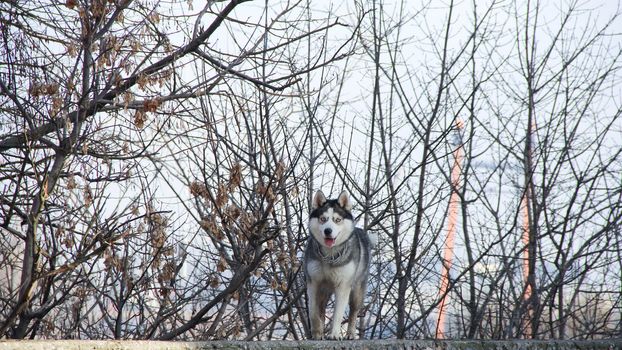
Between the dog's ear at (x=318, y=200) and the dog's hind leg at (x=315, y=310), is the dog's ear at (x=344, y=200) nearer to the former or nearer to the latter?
the dog's ear at (x=318, y=200)

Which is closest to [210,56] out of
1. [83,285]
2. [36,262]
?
[83,285]

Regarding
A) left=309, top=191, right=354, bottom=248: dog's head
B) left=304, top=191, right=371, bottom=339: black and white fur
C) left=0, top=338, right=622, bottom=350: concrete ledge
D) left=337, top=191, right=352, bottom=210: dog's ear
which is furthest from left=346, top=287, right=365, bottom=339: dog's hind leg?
left=0, top=338, right=622, bottom=350: concrete ledge

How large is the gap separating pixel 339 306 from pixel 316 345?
267 centimetres

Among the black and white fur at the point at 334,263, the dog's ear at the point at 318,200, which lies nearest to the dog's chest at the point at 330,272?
the black and white fur at the point at 334,263

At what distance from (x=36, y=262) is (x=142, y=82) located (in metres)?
2.00

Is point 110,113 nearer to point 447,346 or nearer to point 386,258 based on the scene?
point 447,346

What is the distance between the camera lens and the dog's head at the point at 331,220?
802cm

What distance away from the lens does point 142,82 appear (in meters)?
6.89

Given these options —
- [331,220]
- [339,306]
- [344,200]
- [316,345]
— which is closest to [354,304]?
[339,306]

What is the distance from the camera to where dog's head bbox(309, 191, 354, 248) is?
8.02 metres

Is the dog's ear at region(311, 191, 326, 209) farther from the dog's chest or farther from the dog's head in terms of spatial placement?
the dog's chest

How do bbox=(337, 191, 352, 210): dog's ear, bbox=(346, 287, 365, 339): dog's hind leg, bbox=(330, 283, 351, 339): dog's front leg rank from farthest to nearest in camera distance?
bbox=(337, 191, 352, 210): dog's ear → bbox=(346, 287, 365, 339): dog's hind leg → bbox=(330, 283, 351, 339): dog's front leg

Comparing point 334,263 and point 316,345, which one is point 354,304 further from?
point 316,345

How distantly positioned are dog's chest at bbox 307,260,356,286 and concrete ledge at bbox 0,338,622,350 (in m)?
2.26
